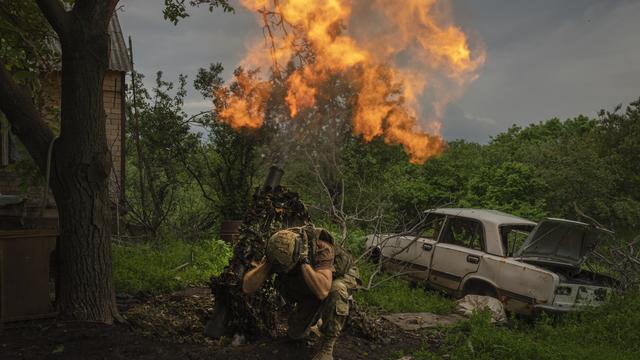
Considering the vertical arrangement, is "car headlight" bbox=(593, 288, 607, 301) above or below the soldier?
below

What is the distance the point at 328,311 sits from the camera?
486 centimetres

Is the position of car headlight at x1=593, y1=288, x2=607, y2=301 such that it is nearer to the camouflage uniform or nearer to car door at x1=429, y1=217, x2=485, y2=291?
car door at x1=429, y1=217, x2=485, y2=291

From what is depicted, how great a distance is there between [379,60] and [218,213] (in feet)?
17.5

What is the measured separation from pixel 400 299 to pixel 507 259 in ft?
5.37

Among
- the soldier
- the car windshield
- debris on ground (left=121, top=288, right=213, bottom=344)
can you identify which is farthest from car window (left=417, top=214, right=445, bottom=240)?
debris on ground (left=121, top=288, right=213, bottom=344)

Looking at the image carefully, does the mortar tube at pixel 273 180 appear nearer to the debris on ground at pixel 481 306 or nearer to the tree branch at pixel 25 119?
the tree branch at pixel 25 119

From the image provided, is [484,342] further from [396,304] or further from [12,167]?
[12,167]

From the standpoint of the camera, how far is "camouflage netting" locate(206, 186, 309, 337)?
5.34 metres

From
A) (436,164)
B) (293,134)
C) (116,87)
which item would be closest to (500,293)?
(293,134)

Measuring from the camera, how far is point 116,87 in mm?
12820

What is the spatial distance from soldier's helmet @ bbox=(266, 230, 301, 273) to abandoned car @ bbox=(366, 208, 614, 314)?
13.0ft

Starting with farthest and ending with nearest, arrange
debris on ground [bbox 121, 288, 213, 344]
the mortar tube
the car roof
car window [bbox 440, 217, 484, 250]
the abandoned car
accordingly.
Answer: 1. car window [bbox 440, 217, 484, 250]
2. the car roof
3. the abandoned car
4. the mortar tube
5. debris on ground [bbox 121, 288, 213, 344]

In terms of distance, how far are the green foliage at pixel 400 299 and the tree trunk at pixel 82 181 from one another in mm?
3614

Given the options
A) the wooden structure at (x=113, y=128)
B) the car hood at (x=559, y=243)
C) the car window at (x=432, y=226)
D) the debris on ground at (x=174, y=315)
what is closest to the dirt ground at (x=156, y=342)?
the debris on ground at (x=174, y=315)
